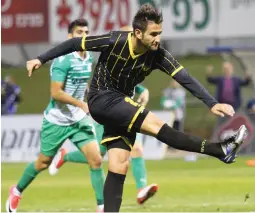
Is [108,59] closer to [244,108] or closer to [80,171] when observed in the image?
[80,171]

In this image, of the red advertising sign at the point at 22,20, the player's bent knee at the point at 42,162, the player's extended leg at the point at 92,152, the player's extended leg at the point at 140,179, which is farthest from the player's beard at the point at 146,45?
the red advertising sign at the point at 22,20

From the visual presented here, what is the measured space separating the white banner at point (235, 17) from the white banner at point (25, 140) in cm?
655

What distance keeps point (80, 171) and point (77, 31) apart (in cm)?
894

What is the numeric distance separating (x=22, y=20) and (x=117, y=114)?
2328 cm

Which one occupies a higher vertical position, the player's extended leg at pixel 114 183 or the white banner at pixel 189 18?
the player's extended leg at pixel 114 183

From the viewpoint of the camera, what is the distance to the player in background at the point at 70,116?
1224 centimetres

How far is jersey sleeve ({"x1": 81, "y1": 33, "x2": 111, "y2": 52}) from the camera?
31.1ft

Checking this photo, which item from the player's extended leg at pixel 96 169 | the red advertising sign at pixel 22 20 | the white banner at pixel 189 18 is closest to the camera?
the player's extended leg at pixel 96 169

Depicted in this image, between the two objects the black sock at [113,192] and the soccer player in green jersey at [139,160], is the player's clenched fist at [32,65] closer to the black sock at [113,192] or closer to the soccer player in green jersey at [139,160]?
the black sock at [113,192]

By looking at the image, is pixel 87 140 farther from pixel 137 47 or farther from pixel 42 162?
pixel 137 47

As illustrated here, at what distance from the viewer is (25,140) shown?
2388cm

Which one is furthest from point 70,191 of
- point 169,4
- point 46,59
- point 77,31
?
point 169,4

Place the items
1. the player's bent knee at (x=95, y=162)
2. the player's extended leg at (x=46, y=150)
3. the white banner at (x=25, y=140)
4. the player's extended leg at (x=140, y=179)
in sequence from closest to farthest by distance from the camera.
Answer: the player's bent knee at (x=95, y=162), the player's extended leg at (x=46, y=150), the player's extended leg at (x=140, y=179), the white banner at (x=25, y=140)

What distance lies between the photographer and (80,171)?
68.7 ft
